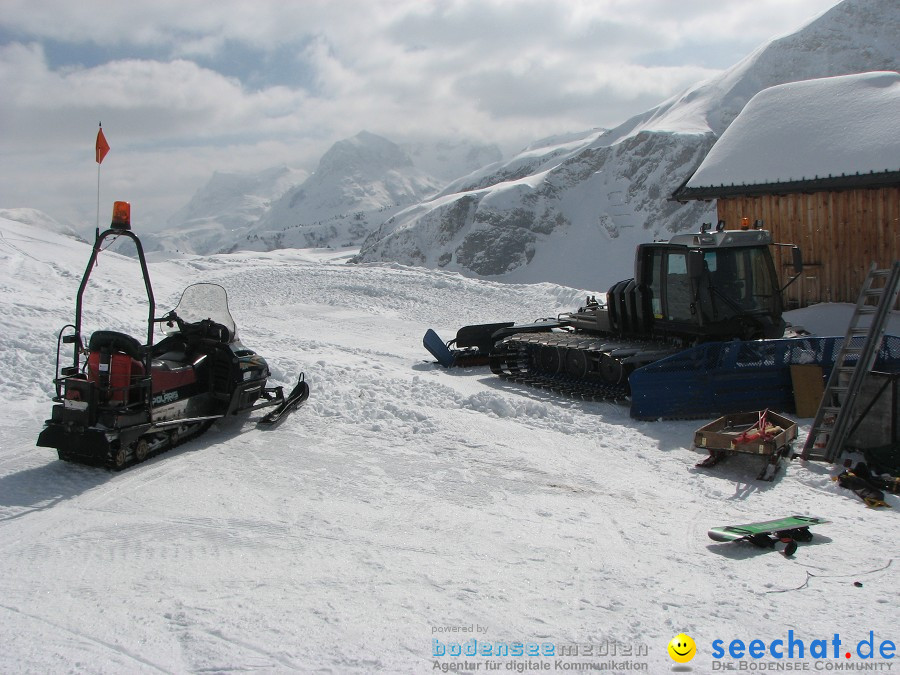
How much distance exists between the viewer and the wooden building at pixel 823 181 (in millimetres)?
12977

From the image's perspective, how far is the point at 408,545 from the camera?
16.8ft

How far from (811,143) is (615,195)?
63147 millimetres

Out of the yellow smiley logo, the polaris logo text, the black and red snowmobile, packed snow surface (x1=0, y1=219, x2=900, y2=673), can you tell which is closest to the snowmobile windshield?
the black and red snowmobile

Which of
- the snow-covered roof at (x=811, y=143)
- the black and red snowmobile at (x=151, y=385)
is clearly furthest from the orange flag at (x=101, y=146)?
the snow-covered roof at (x=811, y=143)

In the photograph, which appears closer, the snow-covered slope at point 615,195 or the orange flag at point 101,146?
the orange flag at point 101,146

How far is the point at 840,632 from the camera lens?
3979 mm

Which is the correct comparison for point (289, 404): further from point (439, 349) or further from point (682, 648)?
point (682, 648)

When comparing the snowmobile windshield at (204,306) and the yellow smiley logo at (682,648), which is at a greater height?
the snowmobile windshield at (204,306)

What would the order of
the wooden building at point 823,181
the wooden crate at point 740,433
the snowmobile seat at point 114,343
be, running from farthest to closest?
the wooden building at point 823,181 < the wooden crate at point 740,433 < the snowmobile seat at point 114,343

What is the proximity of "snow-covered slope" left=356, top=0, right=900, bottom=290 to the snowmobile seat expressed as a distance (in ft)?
192

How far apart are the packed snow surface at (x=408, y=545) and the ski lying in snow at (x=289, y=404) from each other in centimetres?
12

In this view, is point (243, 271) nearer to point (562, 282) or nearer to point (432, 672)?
point (432, 672)

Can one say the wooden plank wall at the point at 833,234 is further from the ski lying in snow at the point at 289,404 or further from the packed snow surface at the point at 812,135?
the ski lying in snow at the point at 289,404

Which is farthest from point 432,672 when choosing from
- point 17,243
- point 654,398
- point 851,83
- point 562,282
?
point 562,282
